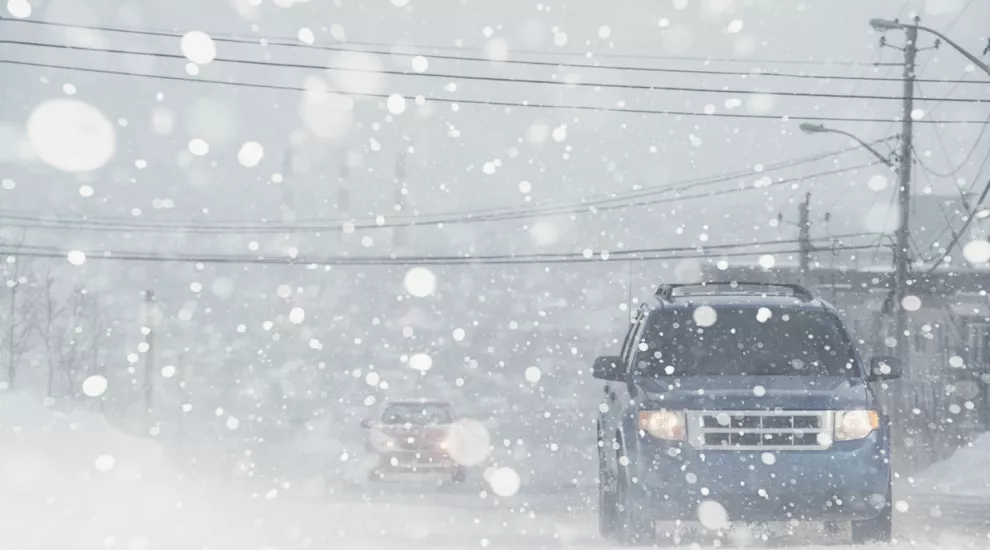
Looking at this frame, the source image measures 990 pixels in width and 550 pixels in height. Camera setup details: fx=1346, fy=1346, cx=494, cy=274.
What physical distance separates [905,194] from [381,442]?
16.3 meters

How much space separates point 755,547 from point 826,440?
93 centimetres

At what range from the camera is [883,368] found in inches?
400

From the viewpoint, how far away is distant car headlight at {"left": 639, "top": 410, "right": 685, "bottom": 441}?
918 cm

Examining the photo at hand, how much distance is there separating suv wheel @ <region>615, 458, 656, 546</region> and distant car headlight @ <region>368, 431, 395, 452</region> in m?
12.1

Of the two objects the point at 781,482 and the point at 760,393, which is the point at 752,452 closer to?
the point at 781,482

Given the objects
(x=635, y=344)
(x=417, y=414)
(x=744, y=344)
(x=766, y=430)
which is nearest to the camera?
(x=766, y=430)

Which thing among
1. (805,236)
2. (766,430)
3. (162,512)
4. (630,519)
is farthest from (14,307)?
(766,430)

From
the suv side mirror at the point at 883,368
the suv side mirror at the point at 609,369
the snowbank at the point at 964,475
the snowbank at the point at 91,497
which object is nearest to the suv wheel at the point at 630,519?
the suv side mirror at the point at 609,369

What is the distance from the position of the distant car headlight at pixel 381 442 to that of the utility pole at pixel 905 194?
14.2 meters

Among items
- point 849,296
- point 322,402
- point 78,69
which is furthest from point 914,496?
point 322,402

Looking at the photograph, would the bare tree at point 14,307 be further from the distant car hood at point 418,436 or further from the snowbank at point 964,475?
the snowbank at point 964,475

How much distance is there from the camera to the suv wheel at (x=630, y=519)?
30.6 feet

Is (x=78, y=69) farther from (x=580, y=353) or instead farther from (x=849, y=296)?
(x=580, y=353)

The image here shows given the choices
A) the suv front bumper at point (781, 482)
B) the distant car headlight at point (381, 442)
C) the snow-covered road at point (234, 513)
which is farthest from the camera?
the distant car headlight at point (381, 442)
